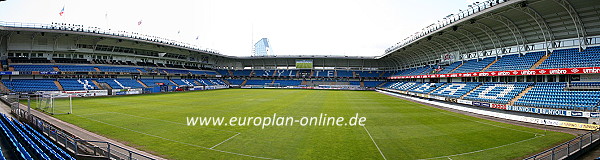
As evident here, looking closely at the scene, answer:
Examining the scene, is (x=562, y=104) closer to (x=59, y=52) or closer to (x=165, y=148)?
(x=165, y=148)

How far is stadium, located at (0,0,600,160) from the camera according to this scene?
36.8 feet

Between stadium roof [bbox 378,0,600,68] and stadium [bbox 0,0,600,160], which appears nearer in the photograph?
stadium [bbox 0,0,600,160]

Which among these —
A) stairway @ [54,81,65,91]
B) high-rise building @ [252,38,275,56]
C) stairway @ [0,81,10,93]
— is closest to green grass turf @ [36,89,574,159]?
stairway @ [0,81,10,93]

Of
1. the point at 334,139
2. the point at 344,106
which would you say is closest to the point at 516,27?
the point at 344,106

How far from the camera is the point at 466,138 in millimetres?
13648

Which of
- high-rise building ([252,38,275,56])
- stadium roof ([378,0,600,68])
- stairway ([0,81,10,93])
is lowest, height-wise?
stairway ([0,81,10,93])

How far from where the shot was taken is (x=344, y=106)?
1142 inches

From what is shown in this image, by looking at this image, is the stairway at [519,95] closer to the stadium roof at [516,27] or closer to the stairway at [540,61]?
the stairway at [540,61]

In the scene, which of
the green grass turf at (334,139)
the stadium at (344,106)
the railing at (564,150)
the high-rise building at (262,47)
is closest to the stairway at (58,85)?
the stadium at (344,106)

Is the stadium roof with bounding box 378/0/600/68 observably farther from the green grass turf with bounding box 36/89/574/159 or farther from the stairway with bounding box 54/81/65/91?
the stairway with bounding box 54/81/65/91

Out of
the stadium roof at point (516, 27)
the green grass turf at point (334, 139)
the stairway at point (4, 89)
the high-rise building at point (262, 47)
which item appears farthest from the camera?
the high-rise building at point (262, 47)

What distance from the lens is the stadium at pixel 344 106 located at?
36.8 feet

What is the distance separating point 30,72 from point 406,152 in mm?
58567

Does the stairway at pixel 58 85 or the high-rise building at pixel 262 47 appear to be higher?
the high-rise building at pixel 262 47
